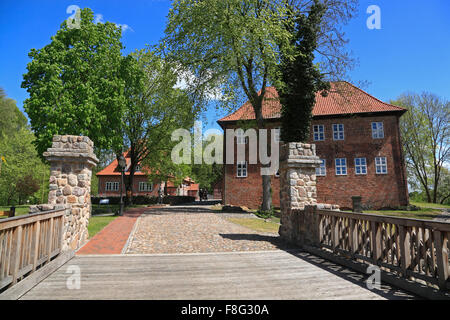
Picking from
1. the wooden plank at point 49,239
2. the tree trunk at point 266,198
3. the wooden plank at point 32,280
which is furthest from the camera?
the tree trunk at point 266,198

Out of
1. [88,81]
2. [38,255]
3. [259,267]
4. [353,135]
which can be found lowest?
[259,267]

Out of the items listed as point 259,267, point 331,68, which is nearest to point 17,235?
point 259,267

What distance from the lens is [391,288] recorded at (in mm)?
4156

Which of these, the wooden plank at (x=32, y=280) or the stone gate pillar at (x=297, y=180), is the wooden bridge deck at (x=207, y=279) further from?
the stone gate pillar at (x=297, y=180)

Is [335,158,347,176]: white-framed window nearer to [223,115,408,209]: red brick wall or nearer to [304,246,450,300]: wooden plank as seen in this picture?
[223,115,408,209]: red brick wall

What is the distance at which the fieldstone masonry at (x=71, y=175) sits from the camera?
7.02m

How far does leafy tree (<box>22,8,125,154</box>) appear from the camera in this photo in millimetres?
15016

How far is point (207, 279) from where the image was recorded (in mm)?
4570

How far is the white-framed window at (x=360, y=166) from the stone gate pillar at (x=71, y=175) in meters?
23.1

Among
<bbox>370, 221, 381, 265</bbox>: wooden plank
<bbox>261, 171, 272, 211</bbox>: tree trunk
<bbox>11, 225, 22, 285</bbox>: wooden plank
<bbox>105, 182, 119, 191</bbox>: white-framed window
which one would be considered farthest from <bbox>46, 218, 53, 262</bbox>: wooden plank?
<bbox>105, 182, 119, 191</bbox>: white-framed window

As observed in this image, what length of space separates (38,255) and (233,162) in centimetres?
2017

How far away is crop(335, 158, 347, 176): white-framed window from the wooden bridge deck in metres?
19.6

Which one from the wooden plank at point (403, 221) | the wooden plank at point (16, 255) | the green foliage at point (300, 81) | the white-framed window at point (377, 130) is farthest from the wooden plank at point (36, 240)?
the white-framed window at point (377, 130)
